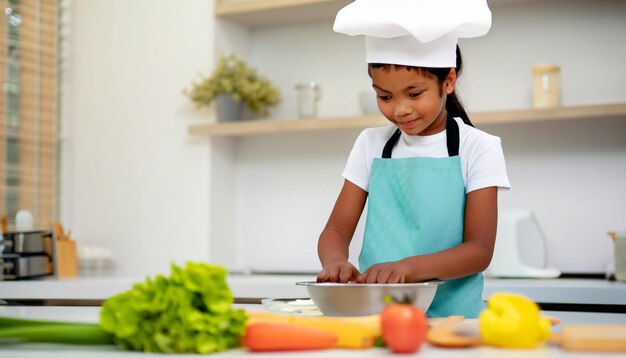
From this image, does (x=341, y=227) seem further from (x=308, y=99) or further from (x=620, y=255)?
(x=308, y=99)

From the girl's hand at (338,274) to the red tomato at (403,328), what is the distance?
49cm

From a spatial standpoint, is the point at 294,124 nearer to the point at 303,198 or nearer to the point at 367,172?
the point at 303,198

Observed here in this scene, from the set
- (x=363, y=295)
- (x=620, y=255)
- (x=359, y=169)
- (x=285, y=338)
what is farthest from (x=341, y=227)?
(x=620, y=255)

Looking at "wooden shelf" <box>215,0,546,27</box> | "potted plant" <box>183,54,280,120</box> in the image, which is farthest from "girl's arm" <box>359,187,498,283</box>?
"potted plant" <box>183,54,280,120</box>

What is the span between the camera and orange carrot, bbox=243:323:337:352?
30.2 inches

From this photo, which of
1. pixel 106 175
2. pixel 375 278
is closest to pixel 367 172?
pixel 375 278

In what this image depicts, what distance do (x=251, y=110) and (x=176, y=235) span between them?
58 centimetres

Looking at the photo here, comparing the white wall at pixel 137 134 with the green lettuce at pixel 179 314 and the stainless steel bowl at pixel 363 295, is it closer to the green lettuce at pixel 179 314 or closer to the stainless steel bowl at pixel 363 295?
the stainless steel bowl at pixel 363 295

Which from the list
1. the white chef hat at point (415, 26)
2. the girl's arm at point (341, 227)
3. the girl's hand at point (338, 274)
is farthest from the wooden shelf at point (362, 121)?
the girl's hand at point (338, 274)

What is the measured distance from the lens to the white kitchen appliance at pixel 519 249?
2574 millimetres

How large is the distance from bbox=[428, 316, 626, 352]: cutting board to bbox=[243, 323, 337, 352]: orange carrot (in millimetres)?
108

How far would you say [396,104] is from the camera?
1.39 m

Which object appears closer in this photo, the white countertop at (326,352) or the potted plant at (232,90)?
the white countertop at (326,352)

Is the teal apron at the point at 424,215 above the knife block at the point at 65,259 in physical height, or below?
above
